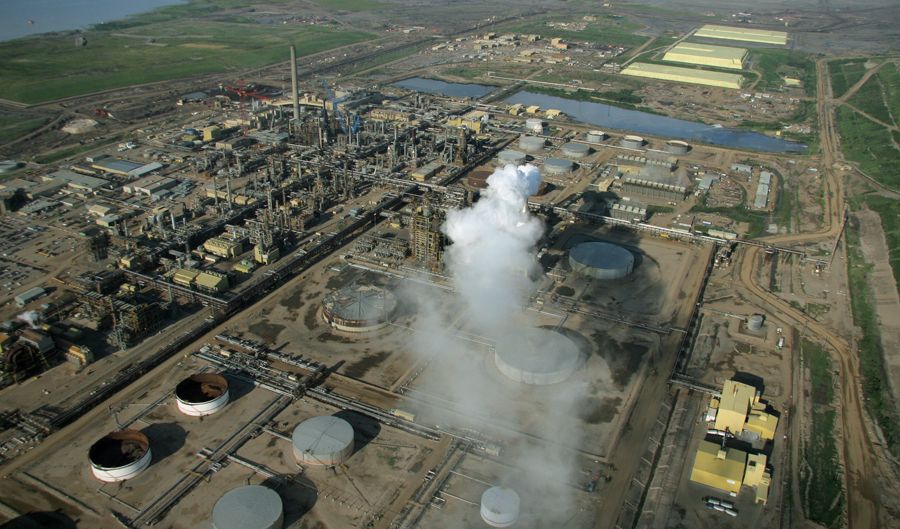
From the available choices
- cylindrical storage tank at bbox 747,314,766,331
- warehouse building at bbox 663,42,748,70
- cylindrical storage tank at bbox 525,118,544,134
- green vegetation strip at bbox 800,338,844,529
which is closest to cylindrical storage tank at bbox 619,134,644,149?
cylindrical storage tank at bbox 525,118,544,134

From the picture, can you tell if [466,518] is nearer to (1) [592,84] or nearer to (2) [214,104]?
(2) [214,104]

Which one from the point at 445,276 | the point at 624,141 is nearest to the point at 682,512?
the point at 445,276

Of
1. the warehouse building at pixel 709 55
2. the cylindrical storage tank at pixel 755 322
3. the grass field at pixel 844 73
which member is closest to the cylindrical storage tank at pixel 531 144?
the cylindrical storage tank at pixel 755 322

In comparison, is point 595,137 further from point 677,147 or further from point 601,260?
point 601,260

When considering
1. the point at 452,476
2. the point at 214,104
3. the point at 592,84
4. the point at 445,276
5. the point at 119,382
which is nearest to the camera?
the point at 452,476

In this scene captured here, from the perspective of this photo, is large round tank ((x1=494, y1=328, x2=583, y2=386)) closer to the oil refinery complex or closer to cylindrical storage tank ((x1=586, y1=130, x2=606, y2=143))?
the oil refinery complex

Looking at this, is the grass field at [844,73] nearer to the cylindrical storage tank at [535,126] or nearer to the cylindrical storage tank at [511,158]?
the cylindrical storage tank at [535,126]
